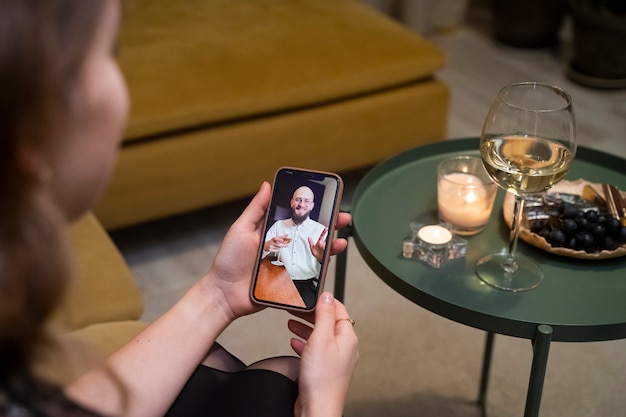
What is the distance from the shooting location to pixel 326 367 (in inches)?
35.2

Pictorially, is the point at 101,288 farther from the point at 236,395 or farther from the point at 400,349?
the point at 400,349

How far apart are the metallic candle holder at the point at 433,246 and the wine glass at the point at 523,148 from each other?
0.15 ft

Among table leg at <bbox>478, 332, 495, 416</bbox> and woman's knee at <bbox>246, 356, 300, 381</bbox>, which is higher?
woman's knee at <bbox>246, 356, 300, 381</bbox>

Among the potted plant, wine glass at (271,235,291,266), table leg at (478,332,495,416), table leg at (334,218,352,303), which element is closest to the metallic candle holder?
table leg at (334,218,352,303)

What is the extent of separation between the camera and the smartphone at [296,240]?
0.99 meters

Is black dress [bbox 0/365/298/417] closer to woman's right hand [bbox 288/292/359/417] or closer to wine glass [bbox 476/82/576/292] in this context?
woman's right hand [bbox 288/292/359/417]

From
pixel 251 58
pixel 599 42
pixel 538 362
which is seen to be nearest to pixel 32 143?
pixel 538 362

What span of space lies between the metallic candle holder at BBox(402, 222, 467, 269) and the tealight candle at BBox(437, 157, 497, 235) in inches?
1.4

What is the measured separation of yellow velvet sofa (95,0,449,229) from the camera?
1.82 meters

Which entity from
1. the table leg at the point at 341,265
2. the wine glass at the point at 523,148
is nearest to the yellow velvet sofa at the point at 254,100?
the table leg at the point at 341,265

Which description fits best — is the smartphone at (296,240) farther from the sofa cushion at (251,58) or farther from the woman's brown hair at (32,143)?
the sofa cushion at (251,58)

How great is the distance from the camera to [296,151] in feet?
6.48

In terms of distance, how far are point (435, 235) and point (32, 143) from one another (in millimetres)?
761

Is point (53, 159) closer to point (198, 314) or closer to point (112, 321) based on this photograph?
point (198, 314)
